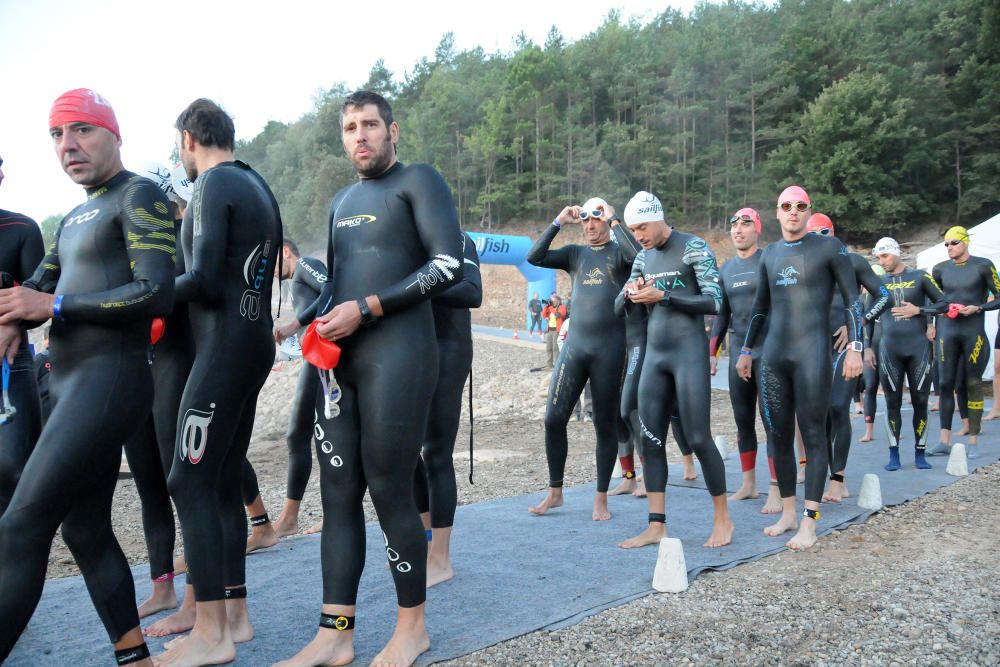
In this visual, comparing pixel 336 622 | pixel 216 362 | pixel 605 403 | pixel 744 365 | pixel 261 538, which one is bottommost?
pixel 261 538

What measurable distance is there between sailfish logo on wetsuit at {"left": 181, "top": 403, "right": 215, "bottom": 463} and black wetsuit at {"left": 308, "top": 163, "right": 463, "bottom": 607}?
1.52 feet

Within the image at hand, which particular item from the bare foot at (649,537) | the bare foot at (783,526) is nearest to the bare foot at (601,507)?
the bare foot at (649,537)

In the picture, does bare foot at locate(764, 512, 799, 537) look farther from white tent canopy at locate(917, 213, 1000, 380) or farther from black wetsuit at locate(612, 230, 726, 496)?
white tent canopy at locate(917, 213, 1000, 380)

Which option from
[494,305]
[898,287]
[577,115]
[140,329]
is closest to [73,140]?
[140,329]

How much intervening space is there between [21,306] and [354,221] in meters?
1.22

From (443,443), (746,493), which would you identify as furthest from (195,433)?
Result: (746,493)

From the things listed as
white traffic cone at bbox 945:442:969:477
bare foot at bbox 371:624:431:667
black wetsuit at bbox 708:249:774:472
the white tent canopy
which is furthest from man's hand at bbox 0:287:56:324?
the white tent canopy

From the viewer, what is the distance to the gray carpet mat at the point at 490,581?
350cm

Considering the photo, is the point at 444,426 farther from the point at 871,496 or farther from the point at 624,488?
the point at 871,496

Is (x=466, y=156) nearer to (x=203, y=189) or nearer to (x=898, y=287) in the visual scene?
(x=898, y=287)

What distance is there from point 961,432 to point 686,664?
8.48 meters

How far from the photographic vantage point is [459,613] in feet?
12.7

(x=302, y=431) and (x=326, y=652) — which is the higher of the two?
(x=302, y=431)

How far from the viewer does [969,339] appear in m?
9.36
